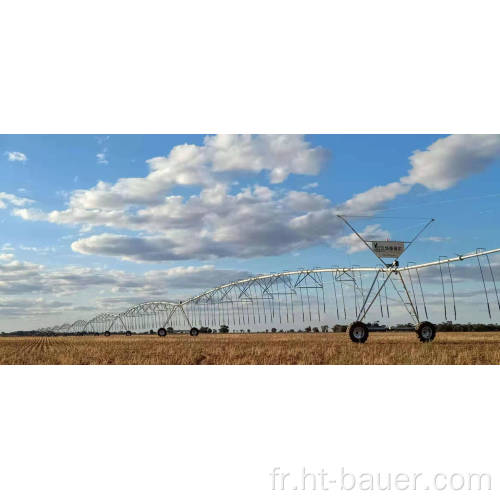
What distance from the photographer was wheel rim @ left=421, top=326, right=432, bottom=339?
29859 mm

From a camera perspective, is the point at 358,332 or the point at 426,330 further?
the point at 426,330

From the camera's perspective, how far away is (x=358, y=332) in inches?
1123

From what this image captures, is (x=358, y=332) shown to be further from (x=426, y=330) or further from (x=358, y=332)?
(x=426, y=330)

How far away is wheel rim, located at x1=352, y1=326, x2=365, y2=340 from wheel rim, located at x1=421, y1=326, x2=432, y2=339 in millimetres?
4110

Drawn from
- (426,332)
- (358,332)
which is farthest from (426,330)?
(358,332)

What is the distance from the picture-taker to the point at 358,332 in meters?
28.5

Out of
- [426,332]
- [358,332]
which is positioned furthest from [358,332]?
[426,332]

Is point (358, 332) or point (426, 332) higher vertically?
point (358, 332)

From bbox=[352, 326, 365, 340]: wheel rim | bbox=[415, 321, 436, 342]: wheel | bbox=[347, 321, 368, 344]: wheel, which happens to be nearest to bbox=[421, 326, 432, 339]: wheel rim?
bbox=[415, 321, 436, 342]: wheel

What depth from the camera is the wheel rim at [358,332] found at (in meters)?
28.4
